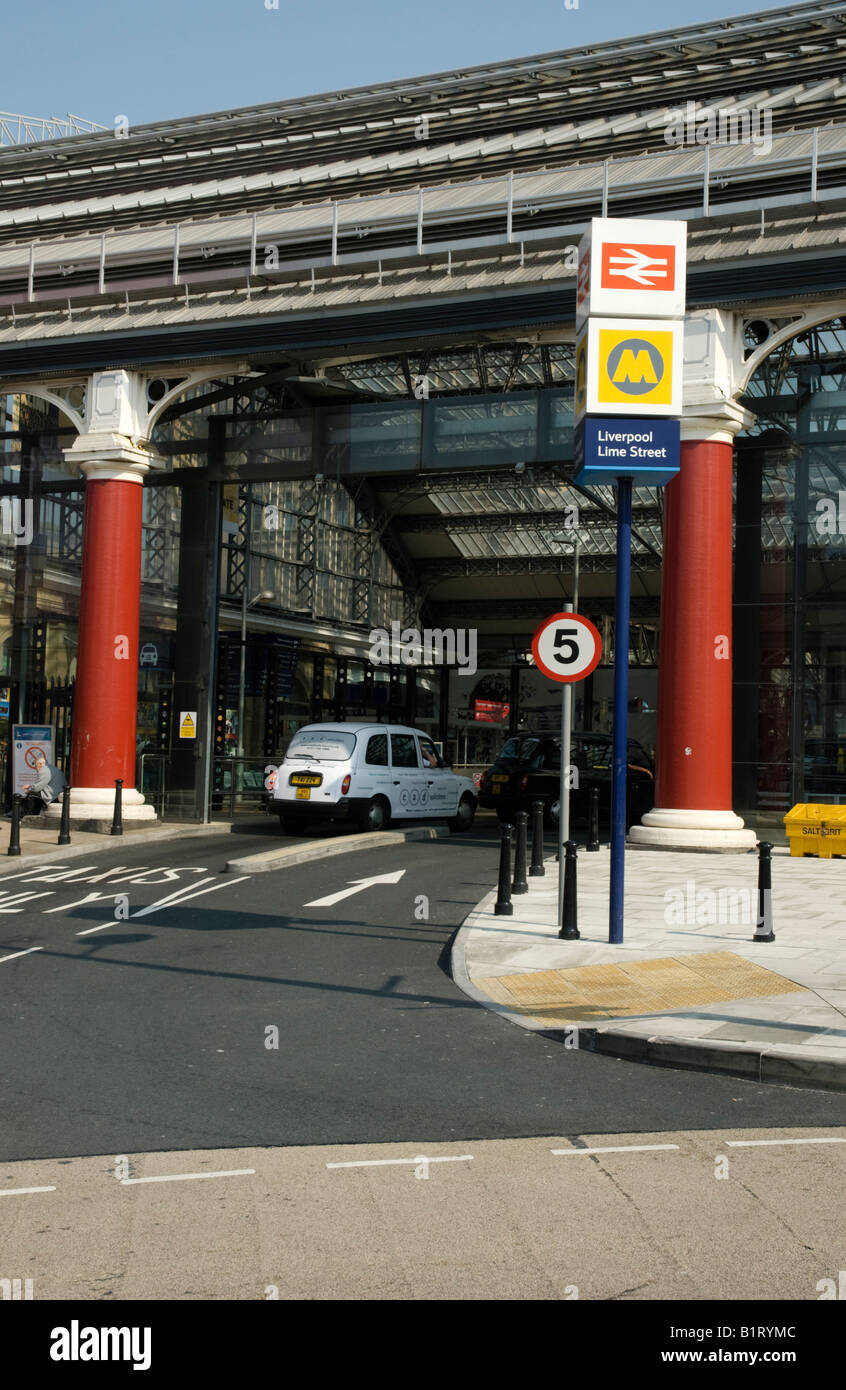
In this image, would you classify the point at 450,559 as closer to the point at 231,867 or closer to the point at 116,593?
the point at 116,593

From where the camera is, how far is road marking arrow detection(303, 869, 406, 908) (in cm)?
1438

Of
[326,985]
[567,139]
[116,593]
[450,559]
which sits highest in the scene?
[567,139]

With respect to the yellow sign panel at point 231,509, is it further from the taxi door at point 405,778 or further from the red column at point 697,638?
the red column at point 697,638

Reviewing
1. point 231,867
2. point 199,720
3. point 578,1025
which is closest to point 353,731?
point 199,720

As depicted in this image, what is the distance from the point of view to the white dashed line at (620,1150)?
19.9 feet

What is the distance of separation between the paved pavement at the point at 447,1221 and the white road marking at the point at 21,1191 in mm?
14

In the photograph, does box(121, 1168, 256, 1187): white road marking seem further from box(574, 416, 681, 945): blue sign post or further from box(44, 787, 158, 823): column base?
box(44, 787, 158, 823): column base

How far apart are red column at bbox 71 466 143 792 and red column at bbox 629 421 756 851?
9.29m

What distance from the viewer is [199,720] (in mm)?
25953

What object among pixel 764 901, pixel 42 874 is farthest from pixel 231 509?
pixel 764 901

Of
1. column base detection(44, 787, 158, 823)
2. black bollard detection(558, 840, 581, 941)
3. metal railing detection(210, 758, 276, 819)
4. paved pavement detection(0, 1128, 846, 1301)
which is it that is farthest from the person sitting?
paved pavement detection(0, 1128, 846, 1301)

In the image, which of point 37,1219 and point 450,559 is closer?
point 37,1219

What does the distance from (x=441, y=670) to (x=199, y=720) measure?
18190mm

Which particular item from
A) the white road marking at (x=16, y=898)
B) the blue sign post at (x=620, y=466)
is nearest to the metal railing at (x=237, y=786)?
the white road marking at (x=16, y=898)
